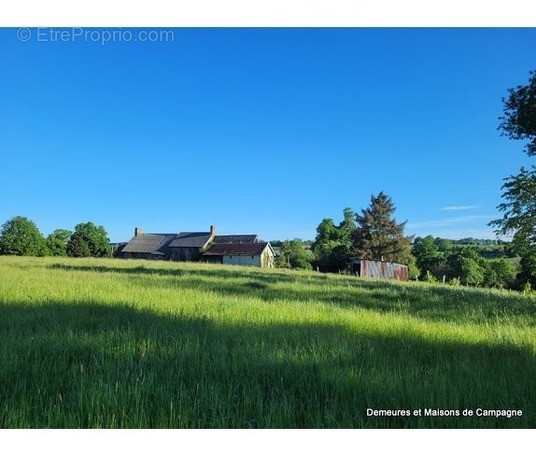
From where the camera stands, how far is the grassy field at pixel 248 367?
8.57 ft

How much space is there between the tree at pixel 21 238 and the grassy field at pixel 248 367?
125 cm

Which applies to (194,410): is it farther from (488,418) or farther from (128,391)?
(488,418)

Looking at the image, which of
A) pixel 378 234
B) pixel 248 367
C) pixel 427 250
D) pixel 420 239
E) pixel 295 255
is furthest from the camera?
pixel 295 255

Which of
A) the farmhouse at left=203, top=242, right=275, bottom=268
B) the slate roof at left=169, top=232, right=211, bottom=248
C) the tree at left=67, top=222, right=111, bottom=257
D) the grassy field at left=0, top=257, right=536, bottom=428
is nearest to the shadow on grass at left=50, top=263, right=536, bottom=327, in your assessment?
the grassy field at left=0, top=257, right=536, bottom=428

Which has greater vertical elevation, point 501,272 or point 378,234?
point 378,234

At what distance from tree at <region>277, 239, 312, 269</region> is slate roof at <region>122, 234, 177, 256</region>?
4616 mm

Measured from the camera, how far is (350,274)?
1507 centimetres

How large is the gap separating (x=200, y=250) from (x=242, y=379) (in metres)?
17.5

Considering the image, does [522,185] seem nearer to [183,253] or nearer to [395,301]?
[395,301]

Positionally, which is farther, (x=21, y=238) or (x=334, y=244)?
(x=334, y=244)

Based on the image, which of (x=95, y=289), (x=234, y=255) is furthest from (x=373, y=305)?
(x=234, y=255)

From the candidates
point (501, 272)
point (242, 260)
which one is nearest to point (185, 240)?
point (242, 260)

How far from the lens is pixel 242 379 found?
3.10 m

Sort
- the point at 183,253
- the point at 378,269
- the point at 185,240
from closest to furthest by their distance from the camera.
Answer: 1. the point at 378,269
2. the point at 185,240
3. the point at 183,253
